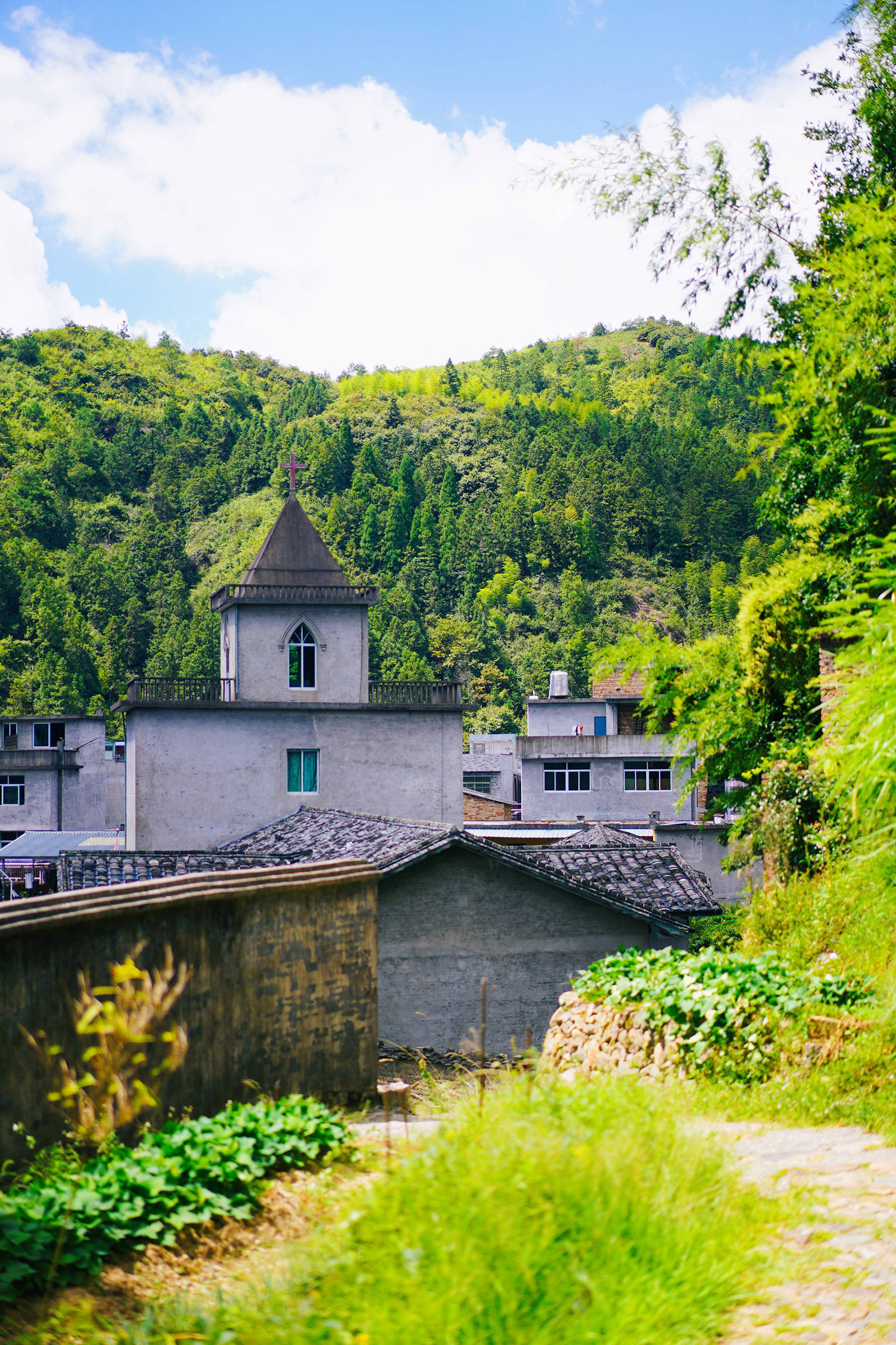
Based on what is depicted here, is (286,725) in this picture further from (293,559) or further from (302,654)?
(293,559)

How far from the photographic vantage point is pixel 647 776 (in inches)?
1900

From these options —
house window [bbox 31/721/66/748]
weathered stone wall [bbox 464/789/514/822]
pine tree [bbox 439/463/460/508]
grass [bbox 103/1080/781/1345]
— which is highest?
pine tree [bbox 439/463/460/508]

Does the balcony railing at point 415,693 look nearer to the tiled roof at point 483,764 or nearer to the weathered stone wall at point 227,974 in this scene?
the weathered stone wall at point 227,974

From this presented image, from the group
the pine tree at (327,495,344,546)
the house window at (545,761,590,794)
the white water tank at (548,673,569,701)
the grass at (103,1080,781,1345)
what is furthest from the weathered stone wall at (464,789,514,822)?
the pine tree at (327,495,344,546)

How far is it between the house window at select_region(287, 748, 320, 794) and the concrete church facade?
30mm

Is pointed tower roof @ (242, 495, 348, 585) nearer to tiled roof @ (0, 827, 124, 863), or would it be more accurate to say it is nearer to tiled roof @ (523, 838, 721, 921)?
tiled roof @ (0, 827, 124, 863)

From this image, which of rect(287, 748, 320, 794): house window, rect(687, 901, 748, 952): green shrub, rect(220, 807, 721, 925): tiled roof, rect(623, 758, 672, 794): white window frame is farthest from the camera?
rect(623, 758, 672, 794): white window frame

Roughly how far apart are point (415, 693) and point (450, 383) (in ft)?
504

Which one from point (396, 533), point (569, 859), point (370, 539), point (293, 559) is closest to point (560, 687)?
point (293, 559)

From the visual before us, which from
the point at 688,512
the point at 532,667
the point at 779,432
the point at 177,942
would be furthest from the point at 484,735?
the point at 177,942

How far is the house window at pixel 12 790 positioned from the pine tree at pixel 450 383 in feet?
443

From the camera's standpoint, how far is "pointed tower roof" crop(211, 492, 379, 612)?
33156mm

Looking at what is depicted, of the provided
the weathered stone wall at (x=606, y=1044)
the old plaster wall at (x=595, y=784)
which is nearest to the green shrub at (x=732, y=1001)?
the weathered stone wall at (x=606, y=1044)

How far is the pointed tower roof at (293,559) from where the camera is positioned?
33656mm
